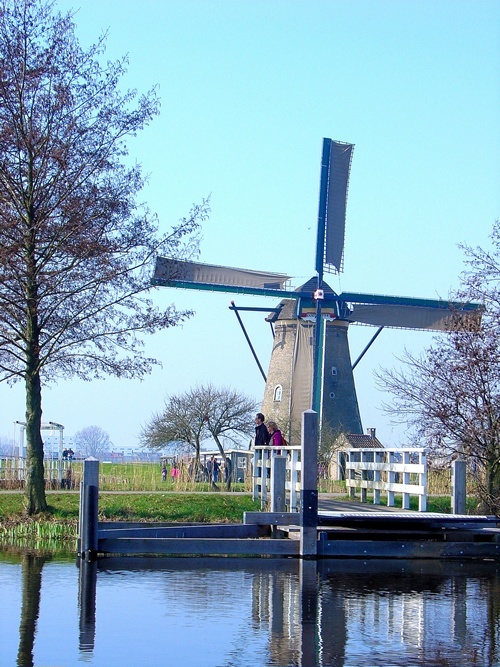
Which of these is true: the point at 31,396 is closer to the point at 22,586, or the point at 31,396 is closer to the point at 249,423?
the point at 22,586

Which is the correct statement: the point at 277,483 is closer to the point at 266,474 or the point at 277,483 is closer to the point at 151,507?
the point at 266,474

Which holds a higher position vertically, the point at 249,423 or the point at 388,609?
the point at 249,423

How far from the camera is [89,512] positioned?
16.0m

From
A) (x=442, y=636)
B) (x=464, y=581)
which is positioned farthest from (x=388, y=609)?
(x=464, y=581)

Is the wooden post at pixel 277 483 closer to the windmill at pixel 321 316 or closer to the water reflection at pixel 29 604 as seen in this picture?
the water reflection at pixel 29 604

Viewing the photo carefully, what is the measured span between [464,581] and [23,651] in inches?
281

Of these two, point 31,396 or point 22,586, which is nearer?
point 22,586

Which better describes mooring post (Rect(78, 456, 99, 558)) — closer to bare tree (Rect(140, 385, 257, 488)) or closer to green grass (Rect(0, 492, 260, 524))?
green grass (Rect(0, 492, 260, 524))

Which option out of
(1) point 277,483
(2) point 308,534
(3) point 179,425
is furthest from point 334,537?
(3) point 179,425

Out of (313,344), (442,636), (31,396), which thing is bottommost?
(442,636)

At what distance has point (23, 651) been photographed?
969cm

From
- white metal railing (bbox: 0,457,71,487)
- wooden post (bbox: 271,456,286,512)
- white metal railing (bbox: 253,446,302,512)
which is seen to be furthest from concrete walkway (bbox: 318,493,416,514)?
white metal railing (bbox: 0,457,71,487)

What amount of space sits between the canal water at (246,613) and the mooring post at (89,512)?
38 cm

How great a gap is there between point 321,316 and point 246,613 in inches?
1343
